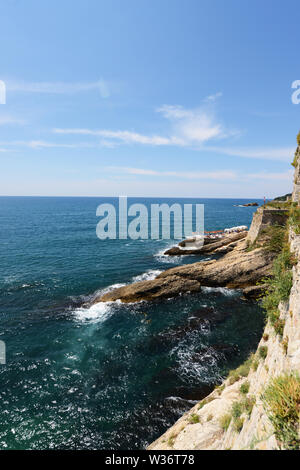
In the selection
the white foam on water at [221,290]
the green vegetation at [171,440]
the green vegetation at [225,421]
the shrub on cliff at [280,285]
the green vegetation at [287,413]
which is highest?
the shrub on cliff at [280,285]

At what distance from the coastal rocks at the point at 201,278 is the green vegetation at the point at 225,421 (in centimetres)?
1531

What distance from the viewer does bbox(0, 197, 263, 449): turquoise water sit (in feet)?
34.6

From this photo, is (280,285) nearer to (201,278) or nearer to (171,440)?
(171,440)

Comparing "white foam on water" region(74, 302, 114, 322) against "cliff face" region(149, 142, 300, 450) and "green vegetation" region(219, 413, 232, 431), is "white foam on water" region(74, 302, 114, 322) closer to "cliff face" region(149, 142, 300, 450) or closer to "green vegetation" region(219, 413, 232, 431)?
"cliff face" region(149, 142, 300, 450)

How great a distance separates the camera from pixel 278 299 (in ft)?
25.9

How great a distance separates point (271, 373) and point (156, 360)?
987 cm

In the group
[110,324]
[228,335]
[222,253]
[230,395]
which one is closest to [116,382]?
[110,324]

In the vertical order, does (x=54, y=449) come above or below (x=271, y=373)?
below

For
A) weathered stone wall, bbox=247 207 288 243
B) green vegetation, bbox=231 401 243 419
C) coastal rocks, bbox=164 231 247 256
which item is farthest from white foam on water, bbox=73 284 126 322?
weathered stone wall, bbox=247 207 288 243

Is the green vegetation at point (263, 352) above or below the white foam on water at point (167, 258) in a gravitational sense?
above

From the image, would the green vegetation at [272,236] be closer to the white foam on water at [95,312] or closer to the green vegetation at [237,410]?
the white foam on water at [95,312]

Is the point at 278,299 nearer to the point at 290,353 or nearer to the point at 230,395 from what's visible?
the point at 290,353

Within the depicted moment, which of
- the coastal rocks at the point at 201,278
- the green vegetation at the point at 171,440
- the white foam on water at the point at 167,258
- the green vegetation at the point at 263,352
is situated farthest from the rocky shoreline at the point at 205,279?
the green vegetation at the point at 263,352

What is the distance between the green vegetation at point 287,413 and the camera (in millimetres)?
3756
